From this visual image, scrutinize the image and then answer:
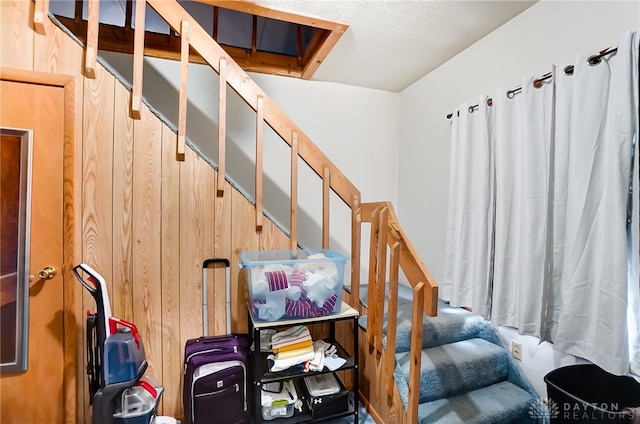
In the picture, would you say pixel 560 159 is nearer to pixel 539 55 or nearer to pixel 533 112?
pixel 533 112

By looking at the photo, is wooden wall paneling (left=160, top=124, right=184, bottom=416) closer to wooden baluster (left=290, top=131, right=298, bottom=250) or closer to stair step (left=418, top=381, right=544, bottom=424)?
wooden baluster (left=290, top=131, right=298, bottom=250)

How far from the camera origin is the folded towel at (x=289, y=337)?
1790 mm

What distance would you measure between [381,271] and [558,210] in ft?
3.52

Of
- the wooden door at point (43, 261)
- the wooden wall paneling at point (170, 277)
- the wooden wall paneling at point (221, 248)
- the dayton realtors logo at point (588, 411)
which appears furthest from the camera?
the wooden wall paneling at point (221, 248)

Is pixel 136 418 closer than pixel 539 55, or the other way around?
pixel 136 418

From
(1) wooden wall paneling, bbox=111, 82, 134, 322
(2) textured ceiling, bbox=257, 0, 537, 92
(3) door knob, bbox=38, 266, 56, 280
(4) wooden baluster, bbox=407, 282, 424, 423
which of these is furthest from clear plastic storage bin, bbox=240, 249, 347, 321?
(2) textured ceiling, bbox=257, 0, 537, 92

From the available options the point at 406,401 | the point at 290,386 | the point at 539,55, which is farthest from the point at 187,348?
the point at 539,55

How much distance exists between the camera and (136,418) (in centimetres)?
150

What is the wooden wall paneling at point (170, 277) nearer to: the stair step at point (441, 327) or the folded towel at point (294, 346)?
the folded towel at point (294, 346)

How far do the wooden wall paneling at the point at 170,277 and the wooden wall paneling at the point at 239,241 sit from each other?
1.09 ft

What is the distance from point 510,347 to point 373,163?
2.05 metres

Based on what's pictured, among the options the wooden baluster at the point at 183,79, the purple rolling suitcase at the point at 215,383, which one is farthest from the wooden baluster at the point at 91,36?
the purple rolling suitcase at the point at 215,383

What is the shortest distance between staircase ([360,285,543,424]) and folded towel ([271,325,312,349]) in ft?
1.55

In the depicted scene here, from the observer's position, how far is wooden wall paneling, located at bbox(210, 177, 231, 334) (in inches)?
77.5
